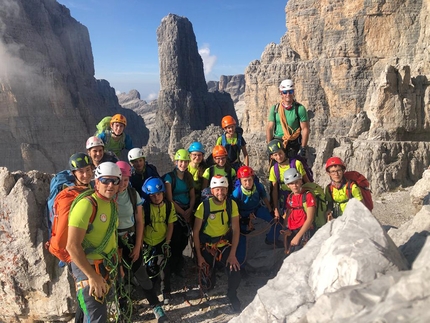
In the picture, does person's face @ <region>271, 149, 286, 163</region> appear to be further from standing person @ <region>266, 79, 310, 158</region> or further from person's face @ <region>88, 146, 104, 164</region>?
person's face @ <region>88, 146, 104, 164</region>

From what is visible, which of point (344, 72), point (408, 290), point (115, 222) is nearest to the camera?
point (408, 290)

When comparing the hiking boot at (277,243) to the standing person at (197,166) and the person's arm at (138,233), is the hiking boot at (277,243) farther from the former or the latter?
the person's arm at (138,233)

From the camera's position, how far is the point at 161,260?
5.78 m

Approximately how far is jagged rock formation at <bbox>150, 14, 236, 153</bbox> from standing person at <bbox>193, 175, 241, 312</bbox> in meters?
55.2

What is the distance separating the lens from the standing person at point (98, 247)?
379 centimetres

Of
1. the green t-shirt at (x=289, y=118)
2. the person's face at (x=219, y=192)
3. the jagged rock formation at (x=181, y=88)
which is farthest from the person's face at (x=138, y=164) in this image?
the jagged rock formation at (x=181, y=88)

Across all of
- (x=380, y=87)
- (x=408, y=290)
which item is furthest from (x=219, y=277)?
(x=380, y=87)

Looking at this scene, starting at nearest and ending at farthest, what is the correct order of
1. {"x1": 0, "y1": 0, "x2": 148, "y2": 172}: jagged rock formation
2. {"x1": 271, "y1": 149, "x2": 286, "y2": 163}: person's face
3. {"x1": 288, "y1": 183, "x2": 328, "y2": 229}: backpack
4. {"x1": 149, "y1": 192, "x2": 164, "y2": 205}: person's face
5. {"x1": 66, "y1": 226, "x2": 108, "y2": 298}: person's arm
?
{"x1": 66, "y1": 226, "x2": 108, "y2": 298}: person's arm
{"x1": 149, "y1": 192, "x2": 164, "y2": 205}: person's face
{"x1": 288, "y1": 183, "x2": 328, "y2": 229}: backpack
{"x1": 271, "y1": 149, "x2": 286, "y2": 163}: person's face
{"x1": 0, "y1": 0, "x2": 148, "y2": 172}: jagged rock formation

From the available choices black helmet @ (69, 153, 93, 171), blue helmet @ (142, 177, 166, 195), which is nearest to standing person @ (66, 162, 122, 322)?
black helmet @ (69, 153, 93, 171)

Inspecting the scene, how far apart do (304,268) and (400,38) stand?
4348 cm

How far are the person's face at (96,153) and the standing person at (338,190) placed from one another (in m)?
3.92

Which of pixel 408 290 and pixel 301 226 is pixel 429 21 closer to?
pixel 301 226

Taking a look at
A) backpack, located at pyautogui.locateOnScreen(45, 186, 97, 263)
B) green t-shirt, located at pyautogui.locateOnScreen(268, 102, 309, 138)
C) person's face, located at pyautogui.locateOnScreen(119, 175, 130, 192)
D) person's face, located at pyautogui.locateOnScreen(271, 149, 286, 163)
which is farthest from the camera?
green t-shirt, located at pyautogui.locateOnScreen(268, 102, 309, 138)

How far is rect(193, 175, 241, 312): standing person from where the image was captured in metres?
5.30
